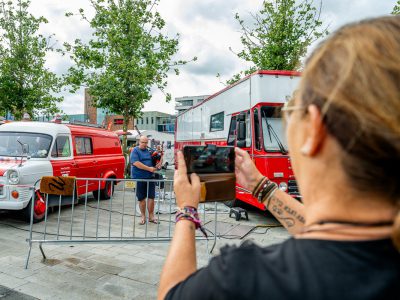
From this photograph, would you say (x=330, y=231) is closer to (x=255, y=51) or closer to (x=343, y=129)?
(x=343, y=129)

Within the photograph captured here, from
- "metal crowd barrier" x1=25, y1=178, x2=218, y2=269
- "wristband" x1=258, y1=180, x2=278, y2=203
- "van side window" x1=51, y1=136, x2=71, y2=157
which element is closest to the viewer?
"wristband" x1=258, y1=180, x2=278, y2=203

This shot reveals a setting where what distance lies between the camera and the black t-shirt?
0.71 metres

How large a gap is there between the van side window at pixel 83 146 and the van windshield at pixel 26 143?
111 cm

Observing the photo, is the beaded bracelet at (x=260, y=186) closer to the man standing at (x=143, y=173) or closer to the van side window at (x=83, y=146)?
the man standing at (x=143, y=173)

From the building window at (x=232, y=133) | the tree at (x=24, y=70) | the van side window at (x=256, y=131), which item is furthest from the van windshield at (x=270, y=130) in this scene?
the tree at (x=24, y=70)

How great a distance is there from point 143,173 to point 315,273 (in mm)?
6876

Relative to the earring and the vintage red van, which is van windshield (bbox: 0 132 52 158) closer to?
the vintage red van

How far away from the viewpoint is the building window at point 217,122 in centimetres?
1012

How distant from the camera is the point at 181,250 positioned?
103cm

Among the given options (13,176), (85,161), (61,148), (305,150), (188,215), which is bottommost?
(13,176)

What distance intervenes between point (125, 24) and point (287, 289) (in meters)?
17.8

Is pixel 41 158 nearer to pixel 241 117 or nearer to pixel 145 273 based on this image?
pixel 145 273

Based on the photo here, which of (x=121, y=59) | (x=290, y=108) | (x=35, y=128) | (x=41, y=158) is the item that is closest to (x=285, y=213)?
(x=290, y=108)

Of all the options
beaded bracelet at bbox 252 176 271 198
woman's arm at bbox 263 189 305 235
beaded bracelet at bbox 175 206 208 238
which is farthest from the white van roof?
beaded bracelet at bbox 175 206 208 238
